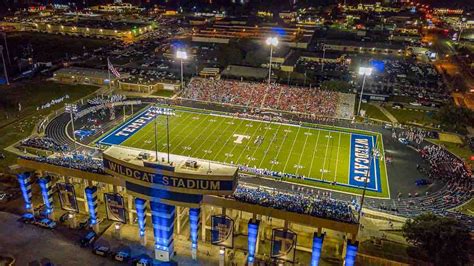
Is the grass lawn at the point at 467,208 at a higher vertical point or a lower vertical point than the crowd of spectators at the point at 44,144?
lower

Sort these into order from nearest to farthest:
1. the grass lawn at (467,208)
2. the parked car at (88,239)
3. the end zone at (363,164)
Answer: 1. the parked car at (88,239)
2. the grass lawn at (467,208)
3. the end zone at (363,164)

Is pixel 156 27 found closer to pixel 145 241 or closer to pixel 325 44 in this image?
pixel 325 44

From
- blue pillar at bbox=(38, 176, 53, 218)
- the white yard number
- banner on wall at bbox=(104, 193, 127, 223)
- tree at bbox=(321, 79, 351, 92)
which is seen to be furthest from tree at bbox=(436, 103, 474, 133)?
blue pillar at bbox=(38, 176, 53, 218)

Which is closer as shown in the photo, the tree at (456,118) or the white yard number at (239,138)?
the white yard number at (239,138)

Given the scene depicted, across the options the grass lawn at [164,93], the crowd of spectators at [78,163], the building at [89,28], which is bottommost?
the grass lawn at [164,93]

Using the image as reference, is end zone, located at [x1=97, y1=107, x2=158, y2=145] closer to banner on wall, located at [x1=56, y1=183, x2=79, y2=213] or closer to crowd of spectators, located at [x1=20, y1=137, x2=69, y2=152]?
crowd of spectators, located at [x1=20, y1=137, x2=69, y2=152]

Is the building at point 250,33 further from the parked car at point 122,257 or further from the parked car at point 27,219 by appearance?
the parked car at point 122,257

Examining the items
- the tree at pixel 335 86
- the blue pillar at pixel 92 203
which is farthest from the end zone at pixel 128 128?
the tree at pixel 335 86
